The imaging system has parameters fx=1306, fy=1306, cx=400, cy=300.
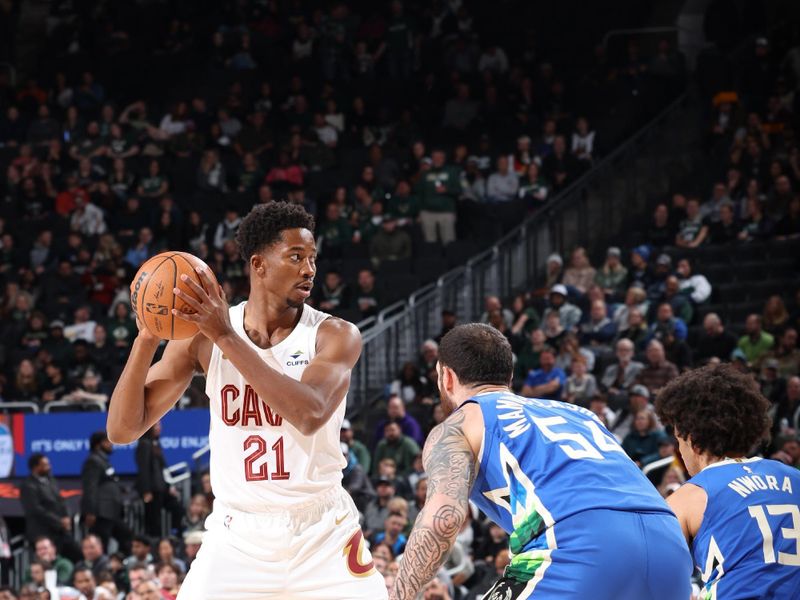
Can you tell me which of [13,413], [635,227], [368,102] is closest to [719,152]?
[635,227]

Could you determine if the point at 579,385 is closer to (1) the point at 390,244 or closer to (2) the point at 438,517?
(1) the point at 390,244

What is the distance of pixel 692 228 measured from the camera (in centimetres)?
1783

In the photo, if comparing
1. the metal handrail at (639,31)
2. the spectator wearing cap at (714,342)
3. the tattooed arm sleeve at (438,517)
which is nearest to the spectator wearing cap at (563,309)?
the spectator wearing cap at (714,342)

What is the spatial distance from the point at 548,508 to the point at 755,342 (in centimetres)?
1139

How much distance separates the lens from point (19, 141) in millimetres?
23125

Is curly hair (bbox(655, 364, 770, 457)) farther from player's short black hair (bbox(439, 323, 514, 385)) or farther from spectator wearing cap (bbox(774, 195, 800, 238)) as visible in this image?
spectator wearing cap (bbox(774, 195, 800, 238))

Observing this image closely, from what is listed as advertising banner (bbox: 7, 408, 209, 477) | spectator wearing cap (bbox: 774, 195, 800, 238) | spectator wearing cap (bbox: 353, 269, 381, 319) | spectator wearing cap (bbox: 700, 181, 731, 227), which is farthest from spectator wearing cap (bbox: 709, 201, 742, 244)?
advertising banner (bbox: 7, 408, 209, 477)

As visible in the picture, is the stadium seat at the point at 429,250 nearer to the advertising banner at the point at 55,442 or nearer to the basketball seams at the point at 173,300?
the advertising banner at the point at 55,442

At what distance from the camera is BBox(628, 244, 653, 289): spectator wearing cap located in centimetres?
1666

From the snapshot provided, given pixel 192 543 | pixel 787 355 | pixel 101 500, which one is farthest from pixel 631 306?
pixel 101 500

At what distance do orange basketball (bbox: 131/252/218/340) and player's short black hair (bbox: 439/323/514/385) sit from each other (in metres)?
1.08

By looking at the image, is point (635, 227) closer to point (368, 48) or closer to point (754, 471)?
point (368, 48)

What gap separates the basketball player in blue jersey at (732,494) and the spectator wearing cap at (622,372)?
9496mm

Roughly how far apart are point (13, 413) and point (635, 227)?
927 cm
